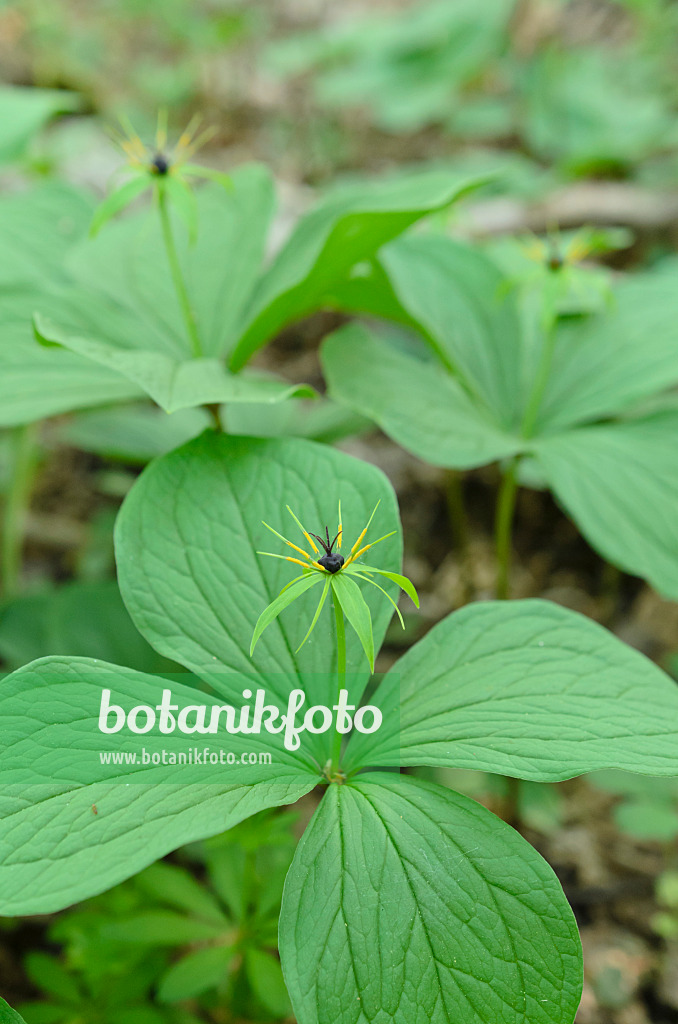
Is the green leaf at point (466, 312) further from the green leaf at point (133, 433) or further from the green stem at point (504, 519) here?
the green leaf at point (133, 433)

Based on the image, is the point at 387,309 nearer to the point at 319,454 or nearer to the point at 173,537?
the point at 319,454

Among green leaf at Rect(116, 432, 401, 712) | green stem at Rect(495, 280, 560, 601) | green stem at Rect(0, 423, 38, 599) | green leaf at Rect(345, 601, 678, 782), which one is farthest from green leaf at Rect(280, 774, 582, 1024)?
green stem at Rect(0, 423, 38, 599)

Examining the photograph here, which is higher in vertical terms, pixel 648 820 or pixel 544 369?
pixel 544 369

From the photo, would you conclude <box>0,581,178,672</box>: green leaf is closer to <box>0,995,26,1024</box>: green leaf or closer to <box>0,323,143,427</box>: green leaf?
<box>0,323,143,427</box>: green leaf

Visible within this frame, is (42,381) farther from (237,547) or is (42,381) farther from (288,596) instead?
(288,596)

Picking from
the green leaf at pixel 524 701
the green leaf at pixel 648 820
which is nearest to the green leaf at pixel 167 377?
the green leaf at pixel 524 701

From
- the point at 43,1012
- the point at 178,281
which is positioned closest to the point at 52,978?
the point at 43,1012
